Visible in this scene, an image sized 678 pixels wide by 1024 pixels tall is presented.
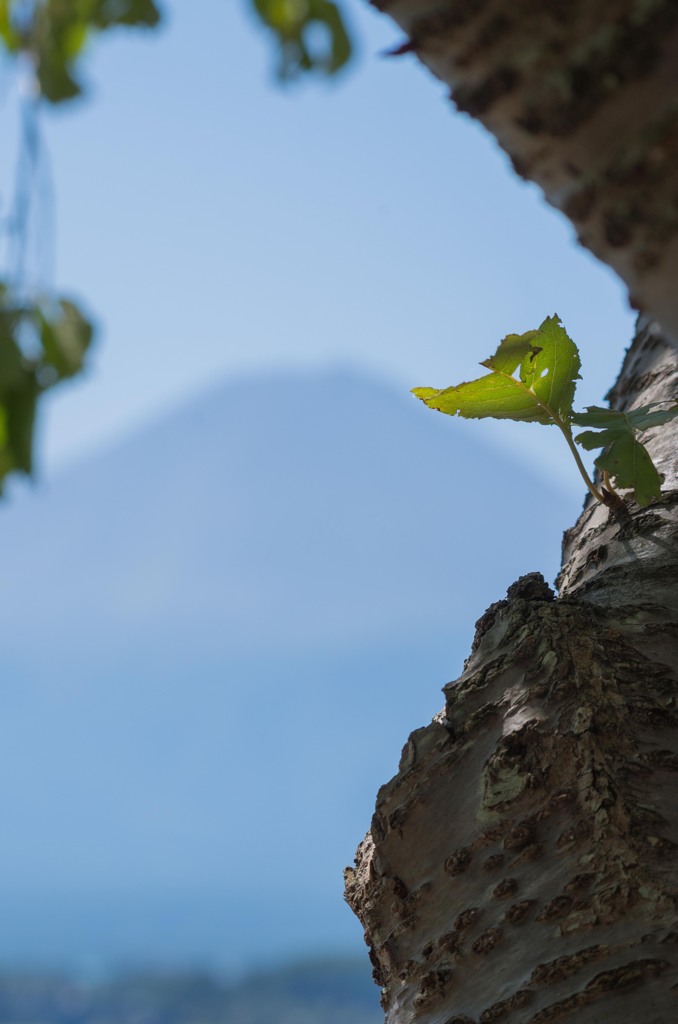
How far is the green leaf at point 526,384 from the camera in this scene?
2.49ft

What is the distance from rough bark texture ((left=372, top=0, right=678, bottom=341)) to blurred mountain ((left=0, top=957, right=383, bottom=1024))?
947 cm

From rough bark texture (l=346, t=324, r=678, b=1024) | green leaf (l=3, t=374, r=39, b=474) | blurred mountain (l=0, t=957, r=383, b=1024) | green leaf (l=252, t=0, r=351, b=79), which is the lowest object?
rough bark texture (l=346, t=324, r=678, b=1024)

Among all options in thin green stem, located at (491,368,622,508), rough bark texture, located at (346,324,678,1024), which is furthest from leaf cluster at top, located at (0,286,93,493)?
thin green stem, located at (491,368,622,508)

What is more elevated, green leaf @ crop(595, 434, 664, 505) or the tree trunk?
green leaf @ crop(595, 434, 664, 505)

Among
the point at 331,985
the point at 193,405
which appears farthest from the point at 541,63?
the point at 193,405

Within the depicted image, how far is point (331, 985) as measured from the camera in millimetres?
9438

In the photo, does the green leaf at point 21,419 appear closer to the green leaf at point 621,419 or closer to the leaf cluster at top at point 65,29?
the leaf cluster at top at point 65,29

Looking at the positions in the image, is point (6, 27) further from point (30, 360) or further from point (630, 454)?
point (630, 454)

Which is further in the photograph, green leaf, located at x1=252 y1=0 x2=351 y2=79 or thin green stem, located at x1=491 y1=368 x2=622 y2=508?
thin green stem, located at x1=491 y1=368 x2=622 y2=508

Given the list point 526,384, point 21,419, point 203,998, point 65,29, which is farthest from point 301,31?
point 203,998

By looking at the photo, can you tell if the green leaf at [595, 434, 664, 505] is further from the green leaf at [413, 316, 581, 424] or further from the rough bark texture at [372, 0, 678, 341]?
the rough bark texture at [372, 0, 678, 341]

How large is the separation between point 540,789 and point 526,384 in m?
0.34

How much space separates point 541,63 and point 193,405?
2226 cm

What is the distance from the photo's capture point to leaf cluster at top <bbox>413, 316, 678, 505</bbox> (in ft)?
2.44
